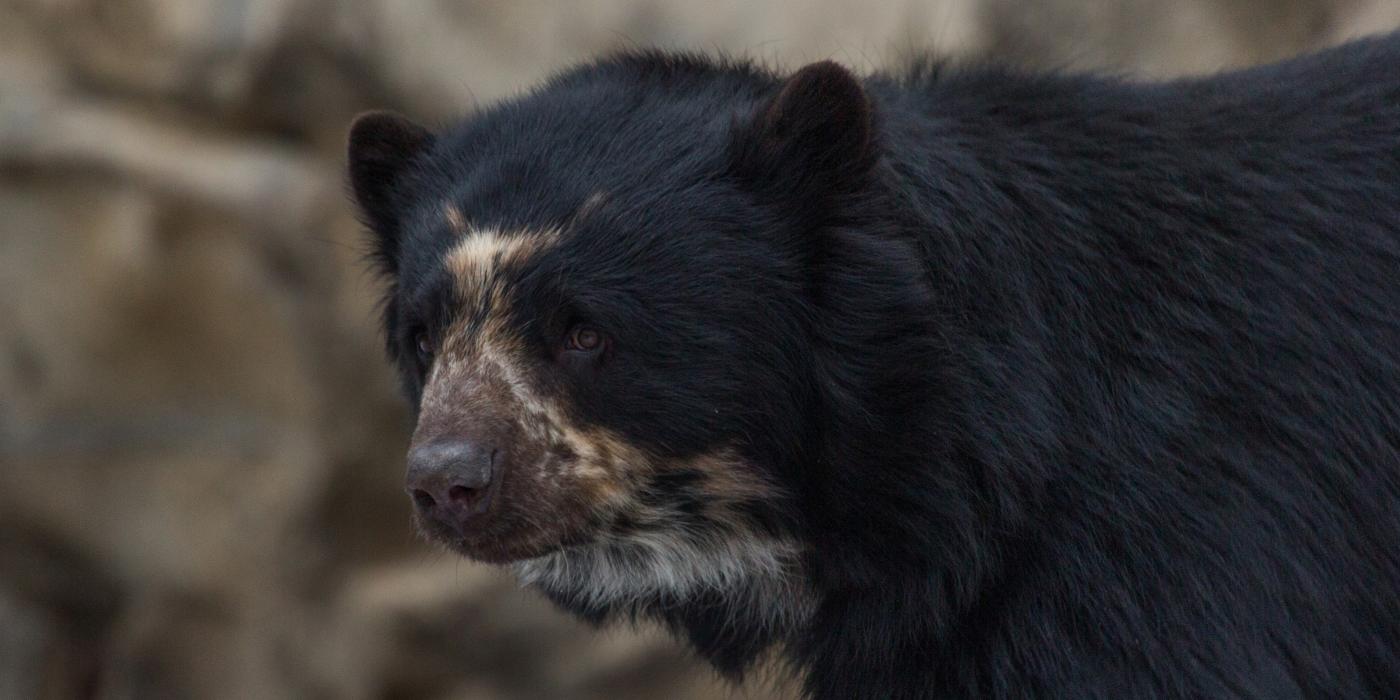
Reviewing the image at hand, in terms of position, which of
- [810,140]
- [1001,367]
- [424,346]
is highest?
[810,140]

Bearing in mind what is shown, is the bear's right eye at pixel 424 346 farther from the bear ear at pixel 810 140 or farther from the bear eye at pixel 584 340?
the bear ear at pixel 810 140

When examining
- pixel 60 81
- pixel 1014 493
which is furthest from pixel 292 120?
pixel 1014 493

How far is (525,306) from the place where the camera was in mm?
3057

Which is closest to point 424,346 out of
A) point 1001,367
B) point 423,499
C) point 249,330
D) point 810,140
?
point 423,499

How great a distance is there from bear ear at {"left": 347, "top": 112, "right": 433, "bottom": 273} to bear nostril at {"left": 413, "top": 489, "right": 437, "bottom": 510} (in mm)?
767

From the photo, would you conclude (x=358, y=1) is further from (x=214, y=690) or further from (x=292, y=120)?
(x=214, y=690)

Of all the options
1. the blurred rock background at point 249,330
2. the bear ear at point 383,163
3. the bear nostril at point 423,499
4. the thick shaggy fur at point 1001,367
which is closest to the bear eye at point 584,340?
the thick shaggy fur at point 1001,367

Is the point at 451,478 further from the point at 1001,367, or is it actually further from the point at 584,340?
the point at 1001,367

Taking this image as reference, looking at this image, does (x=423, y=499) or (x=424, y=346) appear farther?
(x=424, y=346)

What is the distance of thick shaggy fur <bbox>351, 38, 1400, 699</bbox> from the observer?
3.00 m

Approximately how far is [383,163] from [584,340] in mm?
852

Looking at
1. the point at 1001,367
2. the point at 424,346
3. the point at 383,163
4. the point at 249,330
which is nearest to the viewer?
the point at 1001,367

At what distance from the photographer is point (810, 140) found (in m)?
3.06

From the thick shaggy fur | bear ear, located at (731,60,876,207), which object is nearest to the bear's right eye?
the thick shaggy fur
